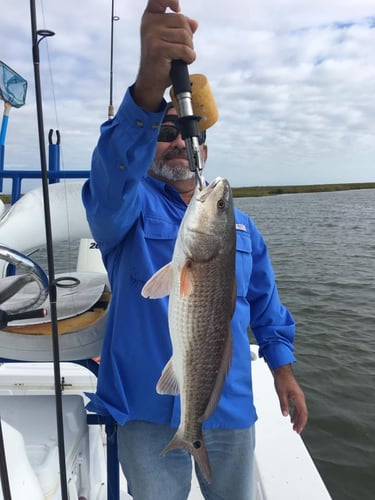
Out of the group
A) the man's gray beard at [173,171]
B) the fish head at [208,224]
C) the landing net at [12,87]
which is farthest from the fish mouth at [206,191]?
the landing net at [12,87]

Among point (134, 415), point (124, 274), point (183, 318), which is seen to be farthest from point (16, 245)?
point (183, 318)

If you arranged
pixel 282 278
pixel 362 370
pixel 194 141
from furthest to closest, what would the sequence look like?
pixel 282 278 < pixel 362 370 < pixel 194 141

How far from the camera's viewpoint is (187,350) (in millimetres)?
1660

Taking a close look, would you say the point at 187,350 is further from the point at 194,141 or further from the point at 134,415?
the point at 194,141

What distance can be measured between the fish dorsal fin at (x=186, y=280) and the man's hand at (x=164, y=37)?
2.17 feet

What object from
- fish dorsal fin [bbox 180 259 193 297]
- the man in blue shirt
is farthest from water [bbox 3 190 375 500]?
fish dorsal fin [bbox 180 259 193 297]

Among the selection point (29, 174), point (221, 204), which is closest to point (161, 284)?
point (221, 204)

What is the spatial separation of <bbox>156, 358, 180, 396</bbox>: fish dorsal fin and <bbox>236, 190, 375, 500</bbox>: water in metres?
3.65

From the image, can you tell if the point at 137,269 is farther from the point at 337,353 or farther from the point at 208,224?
the point at 337,353

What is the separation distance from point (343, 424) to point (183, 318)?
15.9ft

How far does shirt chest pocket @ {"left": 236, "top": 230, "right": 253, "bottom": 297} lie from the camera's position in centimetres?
232

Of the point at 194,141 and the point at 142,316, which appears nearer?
the point at 194,141

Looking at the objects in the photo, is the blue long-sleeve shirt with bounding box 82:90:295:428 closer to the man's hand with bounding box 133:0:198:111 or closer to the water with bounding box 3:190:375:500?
the man's hand with bounding box 133:0:198:111

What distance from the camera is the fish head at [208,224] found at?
1.60 m
